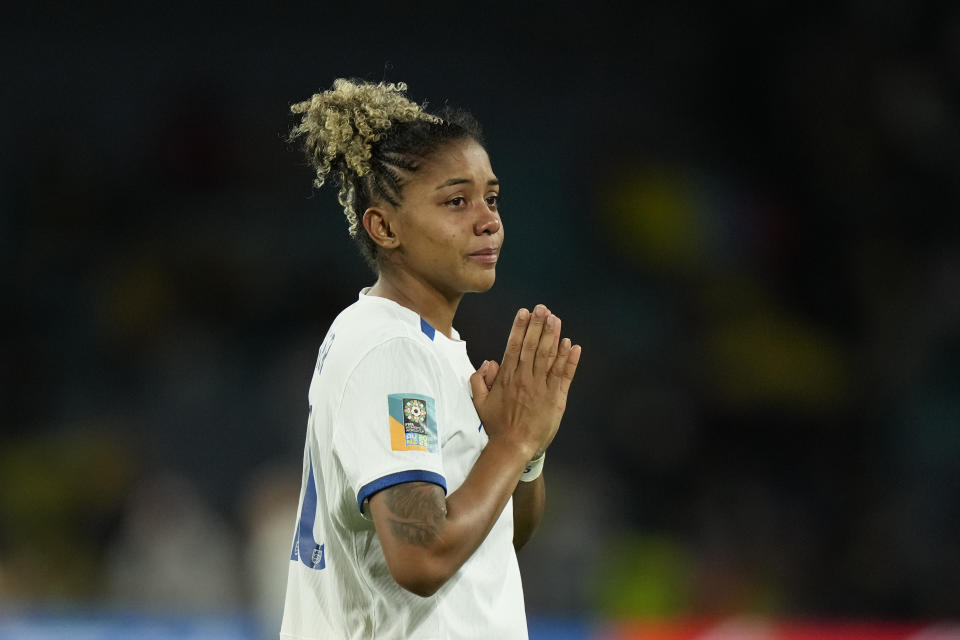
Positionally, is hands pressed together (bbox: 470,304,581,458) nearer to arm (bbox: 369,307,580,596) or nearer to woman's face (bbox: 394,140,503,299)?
arm (bbox: 369,307,580,596)

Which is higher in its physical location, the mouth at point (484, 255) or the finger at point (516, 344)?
the mouth at point (484, 255)

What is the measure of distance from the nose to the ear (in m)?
0.18

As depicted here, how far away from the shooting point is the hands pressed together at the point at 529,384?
2.69m

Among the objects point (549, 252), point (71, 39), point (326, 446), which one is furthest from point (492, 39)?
point (326, 446)

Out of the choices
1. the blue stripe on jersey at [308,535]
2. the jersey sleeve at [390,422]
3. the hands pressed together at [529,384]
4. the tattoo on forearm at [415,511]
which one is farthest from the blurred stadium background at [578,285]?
the tattoo on forearm at [415,511]

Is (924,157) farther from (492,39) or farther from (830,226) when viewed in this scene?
(492,39)

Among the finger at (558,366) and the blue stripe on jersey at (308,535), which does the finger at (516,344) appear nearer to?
the finger at (558,366)

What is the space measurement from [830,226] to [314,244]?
11.6 ft

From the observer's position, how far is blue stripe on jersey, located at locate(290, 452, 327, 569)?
2.77 metres

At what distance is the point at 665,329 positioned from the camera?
28.9 ft

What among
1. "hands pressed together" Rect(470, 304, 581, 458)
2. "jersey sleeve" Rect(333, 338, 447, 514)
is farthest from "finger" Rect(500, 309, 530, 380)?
"jersey sleeve" Rect(333, 338, 447, 514)

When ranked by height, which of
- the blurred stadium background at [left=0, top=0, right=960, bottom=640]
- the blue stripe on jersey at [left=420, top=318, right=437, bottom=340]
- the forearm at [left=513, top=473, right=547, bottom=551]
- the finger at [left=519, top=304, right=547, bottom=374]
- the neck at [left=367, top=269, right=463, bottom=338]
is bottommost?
the forearm at [left=513, top=473, right=547, bottom=551]

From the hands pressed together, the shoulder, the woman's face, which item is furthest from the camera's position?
the woman's face

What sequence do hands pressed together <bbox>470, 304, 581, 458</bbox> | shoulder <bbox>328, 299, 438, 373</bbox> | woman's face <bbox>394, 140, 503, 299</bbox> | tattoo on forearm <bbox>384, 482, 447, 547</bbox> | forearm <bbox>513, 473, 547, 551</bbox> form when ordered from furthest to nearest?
forearm <bbox>513, 473, 547, 551</bbox> < woman's face <bbox>394, 140, 503, 299</bbox> < hands pressed together <bbox>470, 304, 581, 458</bbox> < shoulder <bbox>328, 299, 438, 373</bbox> < tattoo on forearm <bbox>384, 482, 447, 547</bbox>
